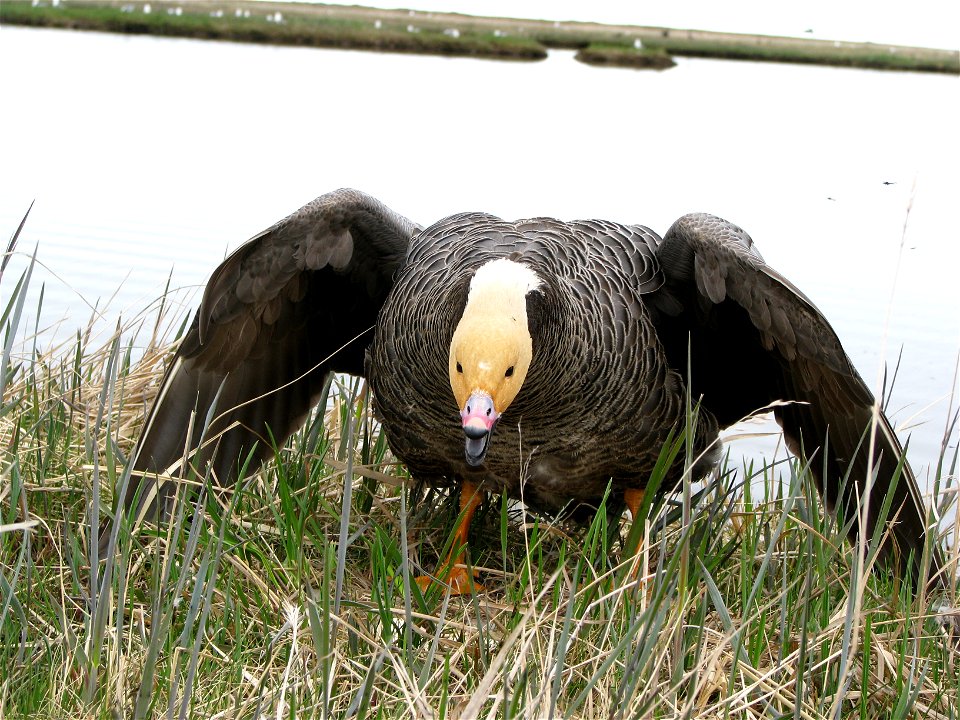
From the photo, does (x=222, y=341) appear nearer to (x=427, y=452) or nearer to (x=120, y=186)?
(x=427, y=452)

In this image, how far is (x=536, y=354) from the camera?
396cm

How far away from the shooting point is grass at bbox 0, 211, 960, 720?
2912mm

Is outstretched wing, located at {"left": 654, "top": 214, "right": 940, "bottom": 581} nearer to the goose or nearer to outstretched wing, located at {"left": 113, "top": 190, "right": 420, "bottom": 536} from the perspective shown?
the goose

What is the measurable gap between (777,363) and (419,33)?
1474 inches

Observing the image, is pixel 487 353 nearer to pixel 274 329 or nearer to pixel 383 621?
pixel 383 621

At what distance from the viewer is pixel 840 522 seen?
4215mm

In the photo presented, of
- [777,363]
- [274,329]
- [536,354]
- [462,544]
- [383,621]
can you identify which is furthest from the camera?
[274,329]

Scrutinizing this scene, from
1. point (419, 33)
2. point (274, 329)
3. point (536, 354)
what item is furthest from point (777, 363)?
point (419, 33)

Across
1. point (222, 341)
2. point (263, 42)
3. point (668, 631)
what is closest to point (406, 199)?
point (222, 341)

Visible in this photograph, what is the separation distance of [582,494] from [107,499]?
191 centimetres

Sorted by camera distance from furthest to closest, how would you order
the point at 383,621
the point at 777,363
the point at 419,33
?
the point at 419,33
the point at 777,363
the point at 383,621

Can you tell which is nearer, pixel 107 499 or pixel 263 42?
pixel 107 499

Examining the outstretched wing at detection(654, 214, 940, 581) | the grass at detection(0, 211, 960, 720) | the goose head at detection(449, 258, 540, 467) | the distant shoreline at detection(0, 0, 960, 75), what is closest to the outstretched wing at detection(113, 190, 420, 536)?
the grass at detection(0, 211, 960, 720)

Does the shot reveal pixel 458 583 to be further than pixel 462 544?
Yes
